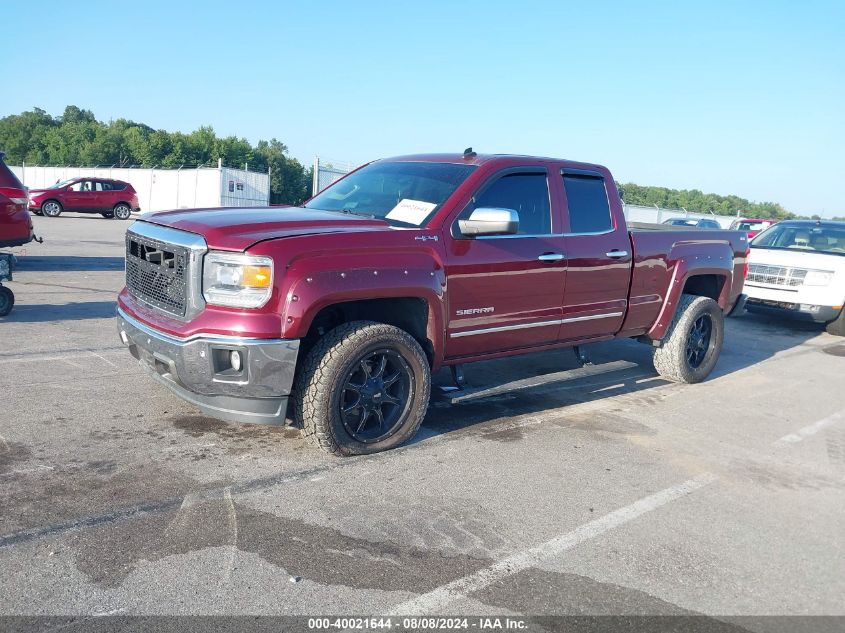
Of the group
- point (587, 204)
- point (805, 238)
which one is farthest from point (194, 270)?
point (805, 238)

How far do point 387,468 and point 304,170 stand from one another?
44.4 metres

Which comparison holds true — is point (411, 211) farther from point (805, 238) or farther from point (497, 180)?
point (805, 238)

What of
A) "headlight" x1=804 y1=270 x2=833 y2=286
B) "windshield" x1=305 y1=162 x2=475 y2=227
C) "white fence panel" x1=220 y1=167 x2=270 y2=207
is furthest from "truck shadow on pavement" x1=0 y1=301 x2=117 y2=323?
"white fence panel" x1=220 y1=167 x2=270 y2=207

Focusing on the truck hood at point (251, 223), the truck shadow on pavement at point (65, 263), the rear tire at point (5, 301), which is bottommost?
Result: the truck shadow on pavement at point (65, 263)

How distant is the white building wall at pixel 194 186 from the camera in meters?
31.1

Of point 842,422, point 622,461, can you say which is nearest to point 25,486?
point 622,461

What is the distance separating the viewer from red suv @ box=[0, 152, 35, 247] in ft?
30.6

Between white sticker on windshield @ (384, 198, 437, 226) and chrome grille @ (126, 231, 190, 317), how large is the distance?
147cm

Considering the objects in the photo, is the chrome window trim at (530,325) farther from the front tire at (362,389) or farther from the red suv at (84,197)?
the red suv at (84,197)

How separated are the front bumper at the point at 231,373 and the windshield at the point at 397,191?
4.43ft

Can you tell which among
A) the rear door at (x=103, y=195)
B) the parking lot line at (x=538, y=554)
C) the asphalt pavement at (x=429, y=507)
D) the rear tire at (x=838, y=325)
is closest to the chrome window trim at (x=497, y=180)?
the asphalt pavement at (x=429, y=507)

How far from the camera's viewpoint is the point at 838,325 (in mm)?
10555

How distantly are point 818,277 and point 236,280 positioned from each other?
9.13 metres

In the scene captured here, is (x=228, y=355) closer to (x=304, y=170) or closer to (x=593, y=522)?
(x=593, y=522)
